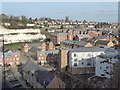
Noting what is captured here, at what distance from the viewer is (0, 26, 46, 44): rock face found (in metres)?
22.3

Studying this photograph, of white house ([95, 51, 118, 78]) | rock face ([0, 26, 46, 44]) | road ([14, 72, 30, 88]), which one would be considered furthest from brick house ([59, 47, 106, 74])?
rock face ([0, 26, 46, 44])

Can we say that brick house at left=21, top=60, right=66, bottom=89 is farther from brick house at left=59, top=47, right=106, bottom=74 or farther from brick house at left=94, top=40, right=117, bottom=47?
brick house at left=94, top=40, right=117, bottom=47

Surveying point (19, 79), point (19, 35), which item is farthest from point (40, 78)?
point (19, 35)

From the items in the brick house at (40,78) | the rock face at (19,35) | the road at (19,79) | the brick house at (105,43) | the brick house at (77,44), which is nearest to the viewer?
the brick house at (40,78)

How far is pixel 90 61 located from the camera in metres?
10.2

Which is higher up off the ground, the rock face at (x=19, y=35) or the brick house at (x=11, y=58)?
the rock face at (x=19, y=35)

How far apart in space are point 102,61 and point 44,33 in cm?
1696

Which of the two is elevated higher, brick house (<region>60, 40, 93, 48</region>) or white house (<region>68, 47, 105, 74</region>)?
brick house (<region>60, 40, 93, 48</region>)

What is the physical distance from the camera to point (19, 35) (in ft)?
76.2

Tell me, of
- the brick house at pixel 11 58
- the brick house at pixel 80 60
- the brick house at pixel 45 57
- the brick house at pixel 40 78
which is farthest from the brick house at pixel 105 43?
the brick house at pixel 40 78

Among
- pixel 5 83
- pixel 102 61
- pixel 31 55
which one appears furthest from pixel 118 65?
pixel 31 55

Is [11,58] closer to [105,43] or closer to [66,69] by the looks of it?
[66,69]

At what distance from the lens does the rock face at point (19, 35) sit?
22.3 metres

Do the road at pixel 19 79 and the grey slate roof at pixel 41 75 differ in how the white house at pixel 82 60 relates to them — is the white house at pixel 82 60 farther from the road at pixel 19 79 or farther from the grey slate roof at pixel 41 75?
the road at pixel 19 79
